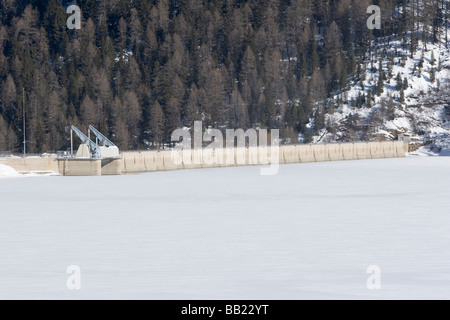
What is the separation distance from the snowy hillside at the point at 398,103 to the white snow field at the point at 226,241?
83.3 metres

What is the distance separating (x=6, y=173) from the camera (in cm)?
8062

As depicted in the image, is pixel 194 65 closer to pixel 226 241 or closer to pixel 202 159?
pixel 202 159

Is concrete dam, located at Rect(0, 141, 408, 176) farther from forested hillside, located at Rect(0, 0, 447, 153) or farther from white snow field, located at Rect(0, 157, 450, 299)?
forested hillside, located at Rect(0, 0, 447, 153)

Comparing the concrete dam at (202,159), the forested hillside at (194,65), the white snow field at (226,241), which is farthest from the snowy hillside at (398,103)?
the white snow field at (226,241)

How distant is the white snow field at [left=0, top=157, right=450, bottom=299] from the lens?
1044 inches

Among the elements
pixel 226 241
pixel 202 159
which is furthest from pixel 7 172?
pixel 226 241

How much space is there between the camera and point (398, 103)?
513 feet

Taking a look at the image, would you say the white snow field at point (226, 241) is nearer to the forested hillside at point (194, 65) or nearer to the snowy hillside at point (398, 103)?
the snowy hillside at point (398, 103)

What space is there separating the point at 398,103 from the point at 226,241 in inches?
4897

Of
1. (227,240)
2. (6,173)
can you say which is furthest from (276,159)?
(227,240)

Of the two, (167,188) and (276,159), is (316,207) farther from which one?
(276,159)

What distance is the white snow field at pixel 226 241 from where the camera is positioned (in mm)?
26516

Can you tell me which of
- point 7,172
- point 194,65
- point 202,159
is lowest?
point 7,172
